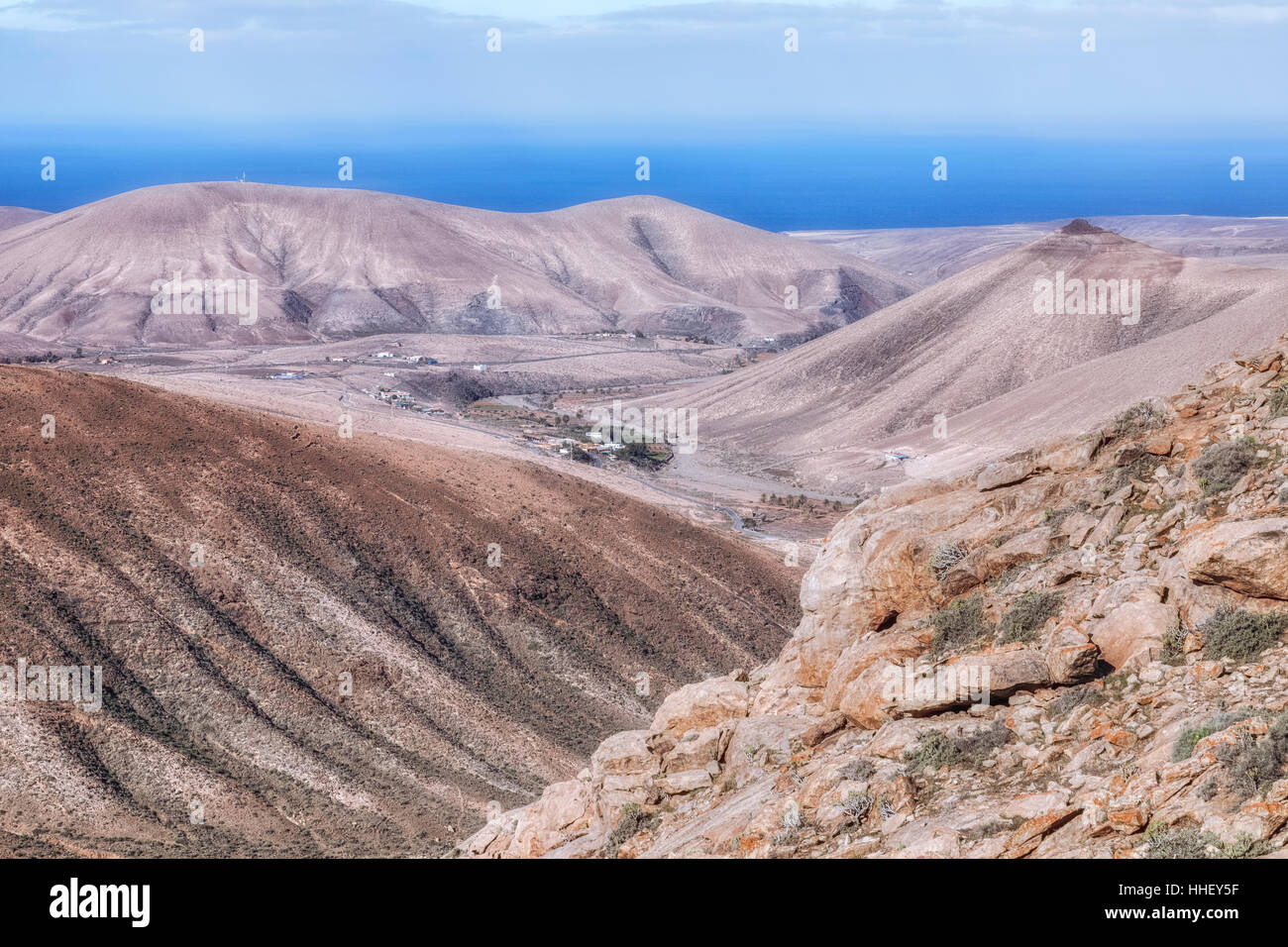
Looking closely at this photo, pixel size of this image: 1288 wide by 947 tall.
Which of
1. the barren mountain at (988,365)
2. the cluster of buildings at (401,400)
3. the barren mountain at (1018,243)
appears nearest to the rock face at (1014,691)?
the barren mountain at (988,365)

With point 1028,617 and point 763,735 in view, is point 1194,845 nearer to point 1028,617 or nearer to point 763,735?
point 1028,617

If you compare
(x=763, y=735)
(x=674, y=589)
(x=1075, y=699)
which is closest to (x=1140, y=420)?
(x=1075, y=699)

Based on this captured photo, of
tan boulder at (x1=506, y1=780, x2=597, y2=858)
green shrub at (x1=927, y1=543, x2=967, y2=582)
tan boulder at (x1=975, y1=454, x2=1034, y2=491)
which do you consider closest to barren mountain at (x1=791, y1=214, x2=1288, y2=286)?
tan boulder at (x1=975, y1=454, x2=1034, y2=491)

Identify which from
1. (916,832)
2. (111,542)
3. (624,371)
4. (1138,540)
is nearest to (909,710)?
(916,832)

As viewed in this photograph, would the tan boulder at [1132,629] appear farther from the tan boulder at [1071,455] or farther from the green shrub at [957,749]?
the tan boulder at [1071,455]

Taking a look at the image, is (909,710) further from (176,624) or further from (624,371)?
(624,371)

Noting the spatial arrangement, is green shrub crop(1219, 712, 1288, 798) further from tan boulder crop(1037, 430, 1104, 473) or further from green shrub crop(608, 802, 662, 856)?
green shrub crop(608, 802, 662, 856)
